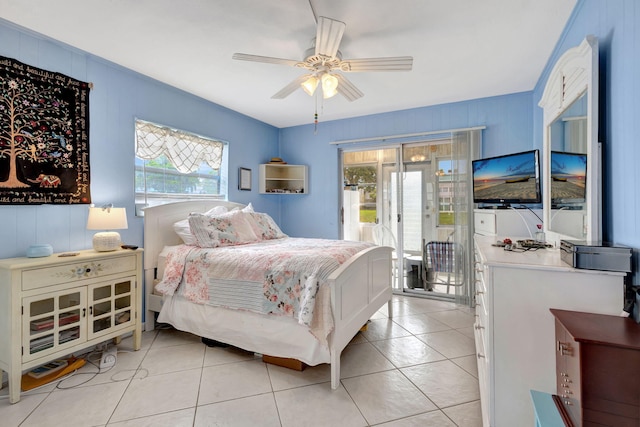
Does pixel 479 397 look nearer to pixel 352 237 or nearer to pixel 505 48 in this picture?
pixel 505 48

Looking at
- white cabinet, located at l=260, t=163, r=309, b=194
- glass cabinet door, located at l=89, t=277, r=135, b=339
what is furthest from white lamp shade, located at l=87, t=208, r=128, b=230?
white cabinet, located at l=260, t=163, r=309, b=194

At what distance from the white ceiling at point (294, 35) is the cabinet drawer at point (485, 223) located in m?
1.39

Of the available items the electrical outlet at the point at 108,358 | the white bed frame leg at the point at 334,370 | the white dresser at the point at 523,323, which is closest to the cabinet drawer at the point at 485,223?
the white dresser at the point at 523,323

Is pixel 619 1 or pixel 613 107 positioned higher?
pixel 619 1

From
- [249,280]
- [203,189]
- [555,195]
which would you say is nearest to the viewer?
[555,195]

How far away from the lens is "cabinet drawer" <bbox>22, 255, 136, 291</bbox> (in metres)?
1.92

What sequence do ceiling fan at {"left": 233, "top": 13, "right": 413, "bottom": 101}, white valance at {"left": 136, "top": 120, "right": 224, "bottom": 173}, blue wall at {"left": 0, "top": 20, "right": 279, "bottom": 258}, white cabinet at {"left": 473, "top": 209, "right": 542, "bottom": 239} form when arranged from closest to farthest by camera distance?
ceiling fan at {"left": 233, "top": 13, "right": 413, "bottom": 101} < blue wall at {"left": 0, "top": 20, "right": 279, "bottom": 258} < white cabinet at {"left": 473, "top": 209, "right": 542, "bottom": 239} < white valance at {"left": 136, "top": 120, "right": 224, "bottom": 173}

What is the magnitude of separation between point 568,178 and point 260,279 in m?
2.16

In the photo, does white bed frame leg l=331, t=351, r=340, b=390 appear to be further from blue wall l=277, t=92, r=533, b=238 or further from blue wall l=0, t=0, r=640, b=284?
blue wall l=277, t=92, r=533, b=238

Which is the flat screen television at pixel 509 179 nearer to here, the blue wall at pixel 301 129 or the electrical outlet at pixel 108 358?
the blue wall at pixel 301 129

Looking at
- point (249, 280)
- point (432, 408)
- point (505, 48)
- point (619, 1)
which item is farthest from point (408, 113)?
point (432, 408)

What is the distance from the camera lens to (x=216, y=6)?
1.92 meters

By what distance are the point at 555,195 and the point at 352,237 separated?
2.82 m

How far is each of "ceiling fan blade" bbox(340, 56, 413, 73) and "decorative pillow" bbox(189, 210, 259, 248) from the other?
6.11 feet
